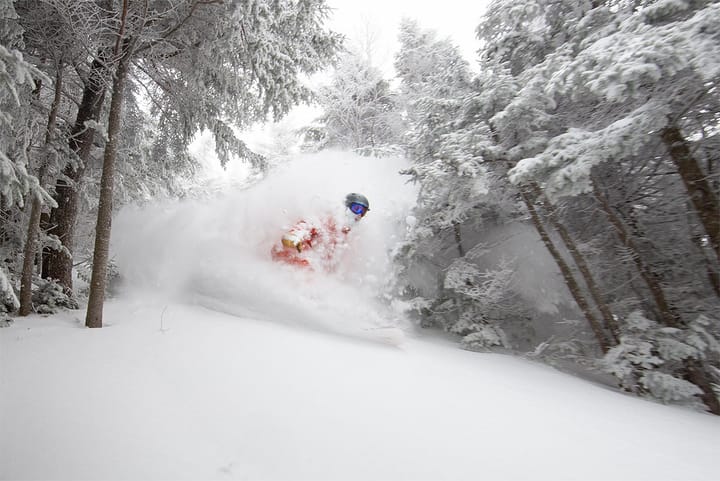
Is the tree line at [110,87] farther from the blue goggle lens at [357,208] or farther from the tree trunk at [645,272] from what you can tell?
the tree trunk at [645,272]

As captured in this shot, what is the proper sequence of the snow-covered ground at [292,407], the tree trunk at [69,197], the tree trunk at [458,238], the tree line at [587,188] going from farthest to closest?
the tree trunk at [458,238], the tree trunk at [69,197], the tree line at [587,188], the snow-covered ground at [292,407]

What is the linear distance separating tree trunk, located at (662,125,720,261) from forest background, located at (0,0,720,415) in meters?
0.02

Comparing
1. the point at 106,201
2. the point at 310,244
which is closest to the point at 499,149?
the point at 310,244

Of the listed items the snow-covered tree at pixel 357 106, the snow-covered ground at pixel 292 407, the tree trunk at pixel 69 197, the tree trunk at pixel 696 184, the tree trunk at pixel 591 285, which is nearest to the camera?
the snow-covered ground at pixel 292 407

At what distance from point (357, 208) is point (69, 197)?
5.98 m

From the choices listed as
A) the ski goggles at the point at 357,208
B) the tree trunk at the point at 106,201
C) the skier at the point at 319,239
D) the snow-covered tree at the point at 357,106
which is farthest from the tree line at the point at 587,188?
the snow-covered tree at the point at 357,106

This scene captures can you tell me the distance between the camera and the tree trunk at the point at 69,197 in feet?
22.5

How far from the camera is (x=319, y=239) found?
24.4 ft

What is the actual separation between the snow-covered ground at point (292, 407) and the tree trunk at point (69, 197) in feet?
5.60

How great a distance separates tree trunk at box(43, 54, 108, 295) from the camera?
6855 mm

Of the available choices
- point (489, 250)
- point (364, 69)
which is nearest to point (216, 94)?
point (489, 250)

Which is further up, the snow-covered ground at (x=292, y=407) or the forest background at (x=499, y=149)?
the forest background at (x=499, y=149)

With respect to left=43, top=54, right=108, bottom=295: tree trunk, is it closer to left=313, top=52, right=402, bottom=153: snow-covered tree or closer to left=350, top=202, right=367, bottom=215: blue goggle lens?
left=350, top=202, right=367, bottom=215: blue goggle lens

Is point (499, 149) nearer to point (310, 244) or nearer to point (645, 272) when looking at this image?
point (645, 272)
